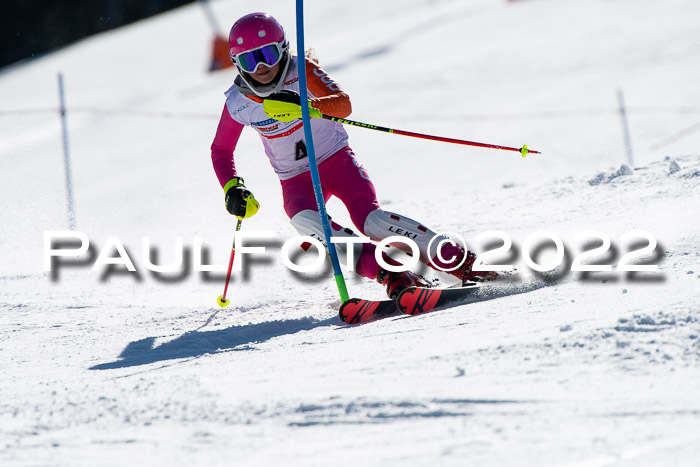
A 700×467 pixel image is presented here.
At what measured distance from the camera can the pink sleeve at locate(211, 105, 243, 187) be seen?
14.9 ft

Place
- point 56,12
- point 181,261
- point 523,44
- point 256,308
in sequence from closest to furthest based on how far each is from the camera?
point 256,308
point 181,261
point 523,44
point 56,12

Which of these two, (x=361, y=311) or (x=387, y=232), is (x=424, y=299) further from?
(x=387, y=232)

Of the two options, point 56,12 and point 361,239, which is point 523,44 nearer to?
point 361,239

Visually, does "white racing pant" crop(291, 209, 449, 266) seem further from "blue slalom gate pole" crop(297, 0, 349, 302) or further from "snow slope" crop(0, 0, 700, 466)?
"snow slope" crop(0, 0, 700, 466)

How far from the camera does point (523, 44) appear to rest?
14.0 meters

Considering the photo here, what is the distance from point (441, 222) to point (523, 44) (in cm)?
876

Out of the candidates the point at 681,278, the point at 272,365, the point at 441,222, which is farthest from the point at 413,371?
the point at 441,222

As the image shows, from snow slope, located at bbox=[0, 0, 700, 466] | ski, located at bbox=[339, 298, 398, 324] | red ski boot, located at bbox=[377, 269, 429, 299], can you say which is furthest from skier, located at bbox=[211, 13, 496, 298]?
snow slope, located at bbox=[0, 0, 700, 466]

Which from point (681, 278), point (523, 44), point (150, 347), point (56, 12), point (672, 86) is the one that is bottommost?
point (150, 347)

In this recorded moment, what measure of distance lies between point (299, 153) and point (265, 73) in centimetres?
48

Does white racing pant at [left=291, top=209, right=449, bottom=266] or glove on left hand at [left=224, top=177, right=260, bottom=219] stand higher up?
glove on left hand at [left=224, top=177, right=260, bottom=219]

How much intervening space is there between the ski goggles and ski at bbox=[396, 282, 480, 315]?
1330 mm

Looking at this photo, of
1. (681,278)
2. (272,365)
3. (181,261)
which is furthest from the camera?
(181,261)
